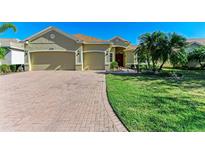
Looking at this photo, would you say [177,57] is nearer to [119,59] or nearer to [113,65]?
[113,65]

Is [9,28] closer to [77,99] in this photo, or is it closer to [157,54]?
[77,99]

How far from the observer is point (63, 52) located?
66.9 ft

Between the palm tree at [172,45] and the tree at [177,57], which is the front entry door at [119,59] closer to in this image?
the palm tree at [172,45]

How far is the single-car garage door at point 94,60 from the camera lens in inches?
830

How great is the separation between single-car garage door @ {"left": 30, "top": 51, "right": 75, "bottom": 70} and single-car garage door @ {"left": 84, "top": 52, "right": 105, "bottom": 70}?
195 cm

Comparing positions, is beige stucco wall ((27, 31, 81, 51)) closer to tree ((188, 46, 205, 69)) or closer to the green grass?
the green grass

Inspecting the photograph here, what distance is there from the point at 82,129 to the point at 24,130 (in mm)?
1415

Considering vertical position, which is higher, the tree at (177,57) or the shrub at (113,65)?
the tree at (177,57)

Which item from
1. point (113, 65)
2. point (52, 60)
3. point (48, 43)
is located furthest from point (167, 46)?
point (48, 43)

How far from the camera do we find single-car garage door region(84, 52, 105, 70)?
2109cm

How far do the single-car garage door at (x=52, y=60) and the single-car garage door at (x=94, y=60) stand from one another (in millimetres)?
1947

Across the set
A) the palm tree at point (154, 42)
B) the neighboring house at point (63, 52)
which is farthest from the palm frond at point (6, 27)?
the palm tree at point (154, 42)
